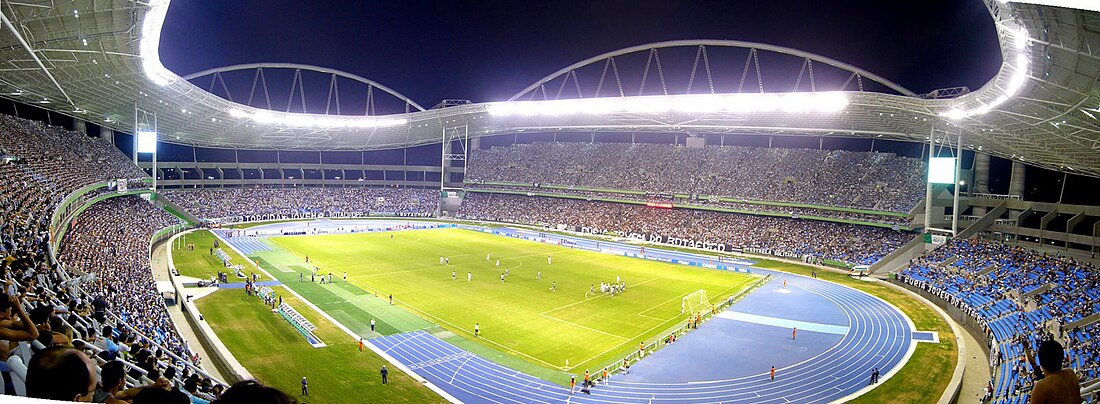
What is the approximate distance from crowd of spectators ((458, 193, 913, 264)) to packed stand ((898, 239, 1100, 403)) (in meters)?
8.06

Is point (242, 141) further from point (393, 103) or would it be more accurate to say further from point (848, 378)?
point (848, 378)

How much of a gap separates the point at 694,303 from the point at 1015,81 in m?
18.9

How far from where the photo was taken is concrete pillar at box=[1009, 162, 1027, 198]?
164 feet

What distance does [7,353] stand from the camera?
4777 millimetres

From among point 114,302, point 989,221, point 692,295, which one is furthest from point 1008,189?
point 114,302

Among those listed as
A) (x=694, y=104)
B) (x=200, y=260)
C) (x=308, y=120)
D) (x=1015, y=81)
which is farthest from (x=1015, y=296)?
(x=308, y=120)

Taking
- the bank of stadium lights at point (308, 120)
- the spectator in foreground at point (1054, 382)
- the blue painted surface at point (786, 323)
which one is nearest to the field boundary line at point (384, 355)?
the spectator in foreground at point (1054, 382)

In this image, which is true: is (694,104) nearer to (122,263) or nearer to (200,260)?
(200,260)

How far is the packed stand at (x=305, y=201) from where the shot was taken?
234 feet

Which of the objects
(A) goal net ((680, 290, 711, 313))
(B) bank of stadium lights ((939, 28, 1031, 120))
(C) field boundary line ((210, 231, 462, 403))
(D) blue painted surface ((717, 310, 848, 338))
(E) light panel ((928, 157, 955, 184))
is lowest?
(C) field boundary line ((210, 231, 462, 403))

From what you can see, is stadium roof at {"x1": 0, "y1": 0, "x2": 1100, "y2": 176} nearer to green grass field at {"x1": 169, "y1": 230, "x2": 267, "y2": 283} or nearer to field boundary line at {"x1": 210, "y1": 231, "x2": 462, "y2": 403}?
green grass field at {"x1": 169, "y1": 230, "x2": 267, "y2": 283}

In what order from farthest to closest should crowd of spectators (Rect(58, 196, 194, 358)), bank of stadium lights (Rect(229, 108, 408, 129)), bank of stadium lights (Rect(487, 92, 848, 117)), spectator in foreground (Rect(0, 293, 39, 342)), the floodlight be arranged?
bank of stadium lights (Rect(229, 108, 408, 129)) < the floodlight < bank of stadium lights (Rect(487, 92, 848, 117)) < crowd of spectators (Rect(58, 196, 194, 358)) < spectator in foreground (Rect(0, 293, 39, 342))

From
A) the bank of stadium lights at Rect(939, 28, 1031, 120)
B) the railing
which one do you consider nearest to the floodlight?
the bank of stadium lights at Rect(939, 28, 1031, 120)

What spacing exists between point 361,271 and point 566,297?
1560 centimetres
